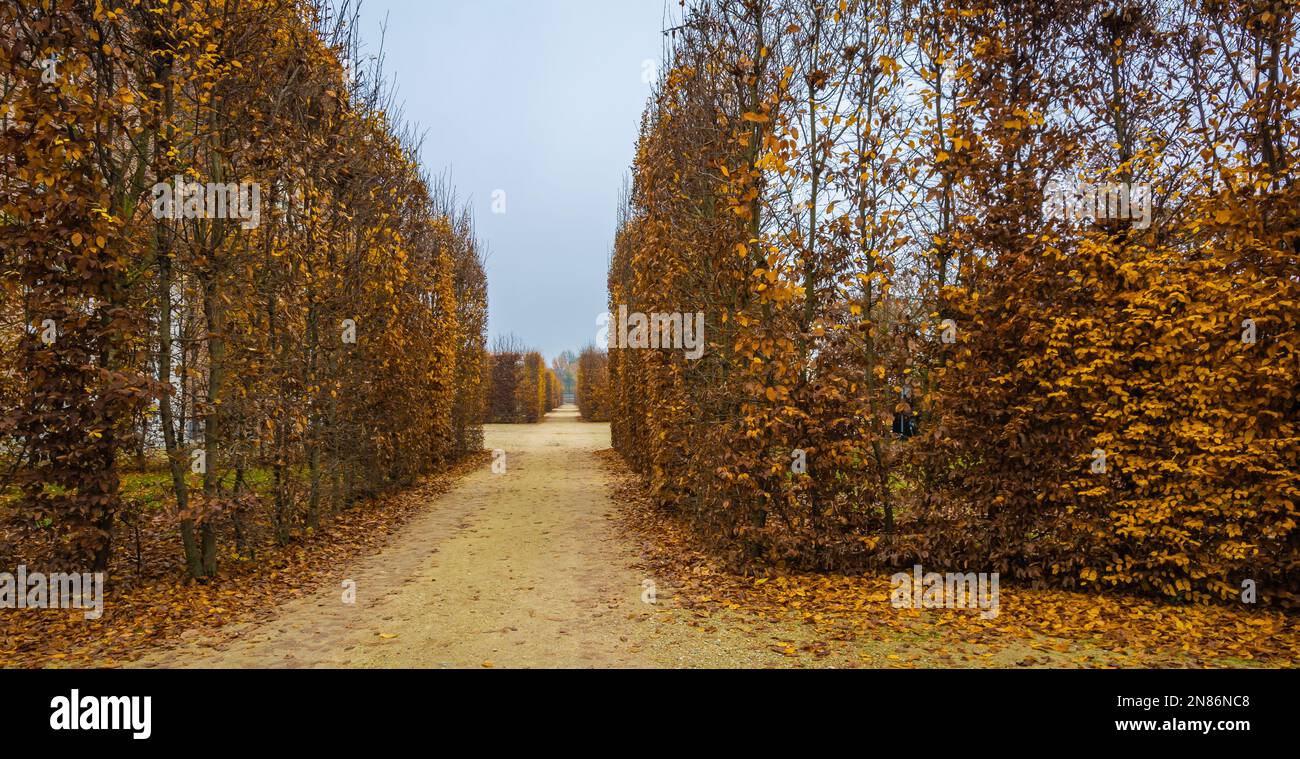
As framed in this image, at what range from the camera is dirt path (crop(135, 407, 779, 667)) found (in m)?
5.30

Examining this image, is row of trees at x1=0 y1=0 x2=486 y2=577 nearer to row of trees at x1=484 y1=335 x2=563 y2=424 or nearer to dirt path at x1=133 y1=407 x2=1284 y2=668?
dirt path at x1=133 y1=407 x2=1284 y2=668

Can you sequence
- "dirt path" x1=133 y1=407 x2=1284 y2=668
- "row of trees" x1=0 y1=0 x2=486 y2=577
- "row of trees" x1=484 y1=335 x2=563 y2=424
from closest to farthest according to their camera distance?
1. "dirt path" x1=133 y1=407 x2=1284 y2=668
2. "row of trees" x1=0 y1=0 x2=486 y2=577
3. "row of trees" x1=484 y1=335 x2=563 y2=424

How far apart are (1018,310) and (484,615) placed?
6299mm

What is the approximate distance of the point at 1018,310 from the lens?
698 centimetres

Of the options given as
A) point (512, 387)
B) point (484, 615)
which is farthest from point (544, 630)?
point (512, 387)

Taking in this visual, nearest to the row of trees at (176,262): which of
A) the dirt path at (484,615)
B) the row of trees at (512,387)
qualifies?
the dirt path at (484,615)

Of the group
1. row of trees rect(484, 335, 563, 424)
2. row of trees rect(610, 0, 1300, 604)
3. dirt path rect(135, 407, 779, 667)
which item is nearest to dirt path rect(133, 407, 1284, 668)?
dirt path rect(135, 407, 779, 667)

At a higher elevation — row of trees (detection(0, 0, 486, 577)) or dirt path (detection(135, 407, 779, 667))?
row of trees (detection(0, 0, 486, 577))

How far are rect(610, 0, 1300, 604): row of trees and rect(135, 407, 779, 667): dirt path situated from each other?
1947 mm

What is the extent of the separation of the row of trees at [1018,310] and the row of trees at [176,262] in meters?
5.75

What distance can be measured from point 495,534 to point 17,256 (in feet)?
21.4

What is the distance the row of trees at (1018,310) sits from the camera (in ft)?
20.3

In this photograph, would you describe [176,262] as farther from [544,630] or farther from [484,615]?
[544,630]
